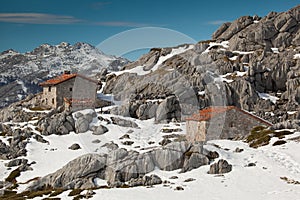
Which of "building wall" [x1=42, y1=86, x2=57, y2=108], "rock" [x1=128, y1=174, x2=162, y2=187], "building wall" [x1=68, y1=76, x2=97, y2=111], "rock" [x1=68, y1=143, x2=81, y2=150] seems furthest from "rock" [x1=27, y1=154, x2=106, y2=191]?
"building wall" [x1=42, y1=86, x2=57, y2=108]

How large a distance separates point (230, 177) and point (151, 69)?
80059 millimetres

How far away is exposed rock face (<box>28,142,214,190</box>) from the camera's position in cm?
3622

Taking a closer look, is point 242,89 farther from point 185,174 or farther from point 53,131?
point 185,174

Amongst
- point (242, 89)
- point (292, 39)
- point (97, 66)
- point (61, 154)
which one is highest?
point (292, 39)

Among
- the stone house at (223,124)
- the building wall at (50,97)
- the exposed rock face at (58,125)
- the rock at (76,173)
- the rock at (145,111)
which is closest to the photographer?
the rock at (76,173)

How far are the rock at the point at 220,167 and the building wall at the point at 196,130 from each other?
18.1 m

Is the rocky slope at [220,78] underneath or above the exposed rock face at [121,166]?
above

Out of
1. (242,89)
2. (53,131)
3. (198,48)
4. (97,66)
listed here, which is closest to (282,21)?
(198,48)

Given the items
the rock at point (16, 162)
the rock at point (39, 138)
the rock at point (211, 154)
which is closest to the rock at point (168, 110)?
the rock at point (39, 138)

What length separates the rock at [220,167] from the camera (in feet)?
110

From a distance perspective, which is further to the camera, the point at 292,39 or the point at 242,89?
the point at 292,39

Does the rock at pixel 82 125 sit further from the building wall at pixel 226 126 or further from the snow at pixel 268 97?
the snow at pixel 268 97

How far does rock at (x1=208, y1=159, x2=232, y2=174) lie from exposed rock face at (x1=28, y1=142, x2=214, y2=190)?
7.24 feet

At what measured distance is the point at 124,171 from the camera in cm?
3691
